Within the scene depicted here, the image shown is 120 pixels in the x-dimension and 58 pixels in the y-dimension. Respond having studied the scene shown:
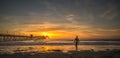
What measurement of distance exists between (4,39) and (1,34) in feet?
17.1

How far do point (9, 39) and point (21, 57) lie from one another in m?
56.8

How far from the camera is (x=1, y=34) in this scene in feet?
209

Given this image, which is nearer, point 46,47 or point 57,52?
point 57,52

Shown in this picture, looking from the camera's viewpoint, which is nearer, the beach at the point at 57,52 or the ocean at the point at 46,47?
the beach at the point at 57,52

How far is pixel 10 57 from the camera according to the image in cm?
Answer: 2034

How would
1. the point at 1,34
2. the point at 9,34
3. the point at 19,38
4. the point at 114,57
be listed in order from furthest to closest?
the point at 19,38
the point at 9,34
the point at 1,34
the point at 114,57

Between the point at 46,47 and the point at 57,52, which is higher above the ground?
the point at 46,47

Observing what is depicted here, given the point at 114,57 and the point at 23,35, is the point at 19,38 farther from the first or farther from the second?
the point at 114,57

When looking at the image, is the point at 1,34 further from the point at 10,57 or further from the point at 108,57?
the point at 108,57

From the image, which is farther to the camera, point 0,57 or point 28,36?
point 28,36

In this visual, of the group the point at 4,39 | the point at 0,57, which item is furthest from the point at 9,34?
the point at 0,57

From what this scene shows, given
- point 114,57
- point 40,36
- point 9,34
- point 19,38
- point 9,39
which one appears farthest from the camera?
point 40,36

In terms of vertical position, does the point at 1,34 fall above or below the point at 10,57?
above

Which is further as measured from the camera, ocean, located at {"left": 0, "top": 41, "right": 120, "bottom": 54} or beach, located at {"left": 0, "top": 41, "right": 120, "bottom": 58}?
ocean, located at {"left": 0, "top": 41, "right": 120, "bottom": 54}
